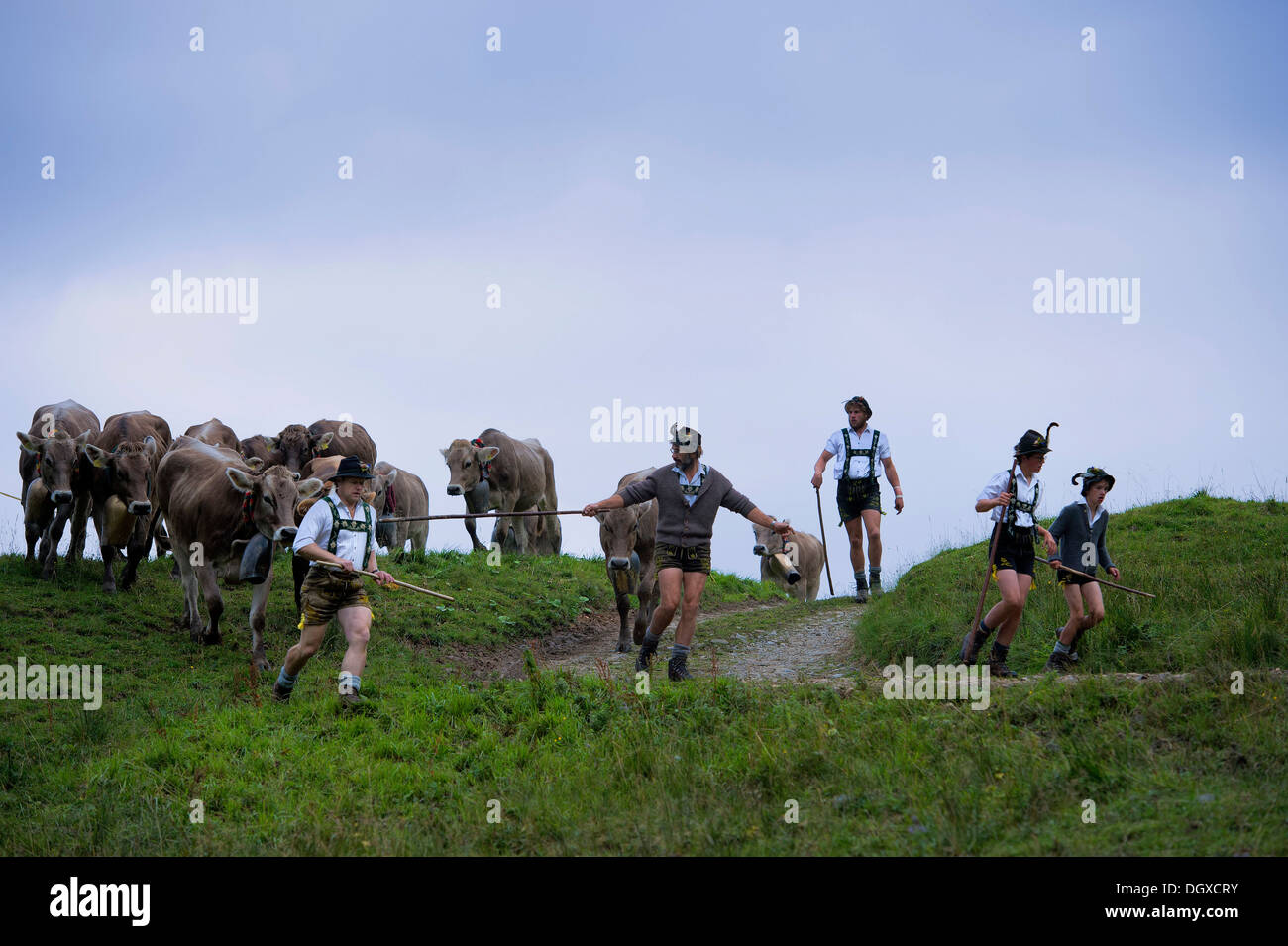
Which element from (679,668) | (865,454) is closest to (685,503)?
(679,668)

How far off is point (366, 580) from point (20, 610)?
13.2 ft

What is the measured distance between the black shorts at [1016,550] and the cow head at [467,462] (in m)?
12.0

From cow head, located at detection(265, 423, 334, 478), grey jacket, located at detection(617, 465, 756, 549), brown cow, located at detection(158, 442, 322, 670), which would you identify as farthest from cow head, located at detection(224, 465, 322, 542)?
cow head, located at detection(265, 423, 334, 478)

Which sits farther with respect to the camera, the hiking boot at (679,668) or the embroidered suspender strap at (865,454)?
the embroidered suspender strap at (865,454)

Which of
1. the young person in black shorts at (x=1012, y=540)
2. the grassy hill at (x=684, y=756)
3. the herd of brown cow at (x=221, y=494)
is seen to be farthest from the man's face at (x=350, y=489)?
the young person in black shorts at (x=1012, y=540)

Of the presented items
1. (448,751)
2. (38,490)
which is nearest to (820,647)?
(448,751)

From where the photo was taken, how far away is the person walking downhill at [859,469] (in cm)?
1552

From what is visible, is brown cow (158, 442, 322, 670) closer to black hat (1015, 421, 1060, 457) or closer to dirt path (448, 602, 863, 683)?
dirt path (448, 602, 863, 683)

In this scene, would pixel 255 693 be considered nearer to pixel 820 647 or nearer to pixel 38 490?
pixel 820 647

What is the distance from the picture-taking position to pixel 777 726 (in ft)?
27.8

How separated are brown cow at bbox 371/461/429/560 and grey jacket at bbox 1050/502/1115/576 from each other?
11.2 metres

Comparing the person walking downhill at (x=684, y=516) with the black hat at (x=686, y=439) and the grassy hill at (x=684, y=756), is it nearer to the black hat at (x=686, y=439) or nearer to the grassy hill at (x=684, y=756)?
the black hat at (x=686, y=439)

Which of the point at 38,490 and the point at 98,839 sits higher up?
the point at 38,490
